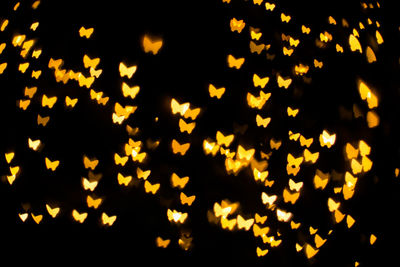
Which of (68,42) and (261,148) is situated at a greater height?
(68,42)

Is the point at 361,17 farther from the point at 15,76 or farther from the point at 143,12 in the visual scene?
the point at 15,76

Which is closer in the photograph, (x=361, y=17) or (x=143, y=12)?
(x=143, y=12)

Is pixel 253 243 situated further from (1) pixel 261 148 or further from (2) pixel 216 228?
(1) pixel 261 148

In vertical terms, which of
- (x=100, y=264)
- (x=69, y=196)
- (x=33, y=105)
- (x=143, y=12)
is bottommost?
(x=100, y=264)

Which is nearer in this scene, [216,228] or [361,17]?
[216,228]

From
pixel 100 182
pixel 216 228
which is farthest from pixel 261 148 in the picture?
pixel 100 182

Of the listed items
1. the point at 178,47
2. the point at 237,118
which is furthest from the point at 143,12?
the point at 237,118
